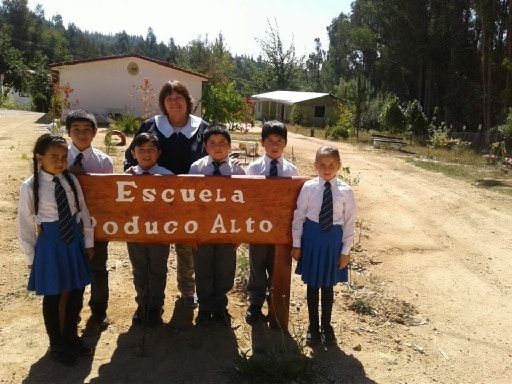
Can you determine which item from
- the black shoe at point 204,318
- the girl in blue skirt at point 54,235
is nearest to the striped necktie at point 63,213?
the girl in blue skirt at point 54,235

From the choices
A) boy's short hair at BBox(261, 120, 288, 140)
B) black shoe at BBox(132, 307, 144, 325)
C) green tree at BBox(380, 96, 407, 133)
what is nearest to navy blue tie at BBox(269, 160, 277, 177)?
boy's short hair at BBox(261, 120, 288, 140)

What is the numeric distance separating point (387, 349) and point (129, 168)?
224 cm

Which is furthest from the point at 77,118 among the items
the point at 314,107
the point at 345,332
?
the point at 314,107

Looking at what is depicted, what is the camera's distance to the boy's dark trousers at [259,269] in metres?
3.45

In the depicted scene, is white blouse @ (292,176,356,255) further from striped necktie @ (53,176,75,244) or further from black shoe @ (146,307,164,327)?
striped necktie @ (53,176,75,244)

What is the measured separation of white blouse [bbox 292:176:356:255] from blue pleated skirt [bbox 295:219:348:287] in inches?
1.5

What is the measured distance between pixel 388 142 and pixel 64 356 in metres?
19.8

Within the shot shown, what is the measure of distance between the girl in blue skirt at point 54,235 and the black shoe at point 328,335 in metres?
1.65

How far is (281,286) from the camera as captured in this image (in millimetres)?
3328

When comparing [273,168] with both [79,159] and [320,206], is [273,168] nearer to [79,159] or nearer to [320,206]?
[320,206]

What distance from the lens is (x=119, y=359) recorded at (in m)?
2.98

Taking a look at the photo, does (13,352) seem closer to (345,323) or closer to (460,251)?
(345,323)

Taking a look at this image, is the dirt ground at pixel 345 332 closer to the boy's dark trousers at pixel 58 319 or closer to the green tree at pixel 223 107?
the boy's dark trousers at pixel 58 319

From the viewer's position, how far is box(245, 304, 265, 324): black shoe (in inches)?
139
